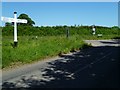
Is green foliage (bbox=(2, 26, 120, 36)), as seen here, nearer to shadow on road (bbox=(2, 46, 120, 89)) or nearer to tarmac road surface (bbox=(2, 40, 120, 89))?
tarmac road surface (bbox=(2, 40, 120, 89))

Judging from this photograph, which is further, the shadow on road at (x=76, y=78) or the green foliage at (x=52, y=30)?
the green foliage at (x=52, y=30)

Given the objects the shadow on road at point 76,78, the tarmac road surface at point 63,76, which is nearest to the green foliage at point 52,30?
the tarmac road surface at point 63,76

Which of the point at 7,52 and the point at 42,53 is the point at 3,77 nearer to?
the point at 7,52

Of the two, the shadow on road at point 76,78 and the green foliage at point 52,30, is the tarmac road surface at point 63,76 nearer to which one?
the shadow on road at point 76,78

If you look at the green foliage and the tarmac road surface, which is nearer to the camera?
the tarmac road surface

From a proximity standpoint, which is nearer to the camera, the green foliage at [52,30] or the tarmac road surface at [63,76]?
the tarmac road surface at [63,76]

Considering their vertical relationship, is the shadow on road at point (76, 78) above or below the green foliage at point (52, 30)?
below

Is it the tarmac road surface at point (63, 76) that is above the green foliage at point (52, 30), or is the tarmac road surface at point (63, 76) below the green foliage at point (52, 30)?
below

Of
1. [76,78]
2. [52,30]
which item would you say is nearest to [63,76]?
[76,78]

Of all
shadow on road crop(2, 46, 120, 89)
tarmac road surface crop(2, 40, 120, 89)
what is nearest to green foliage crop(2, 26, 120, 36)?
tarmac road surface crop(2, 40, 120, 89)

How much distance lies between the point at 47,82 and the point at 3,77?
2319mm

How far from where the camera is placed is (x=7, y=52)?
18422 mm

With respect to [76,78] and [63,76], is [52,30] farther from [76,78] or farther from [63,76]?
[76,78]

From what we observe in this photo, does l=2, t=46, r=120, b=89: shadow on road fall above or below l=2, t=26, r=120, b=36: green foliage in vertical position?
below
